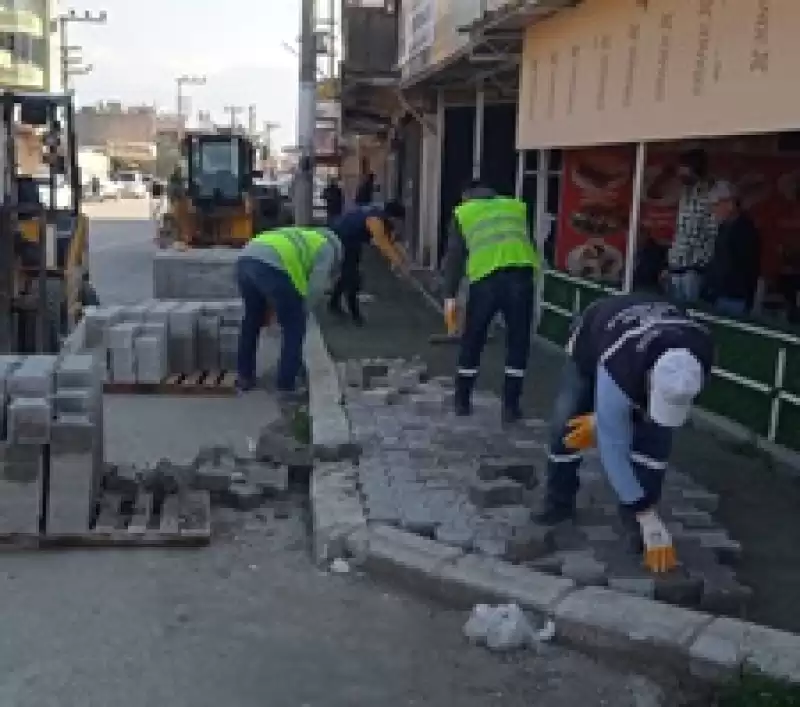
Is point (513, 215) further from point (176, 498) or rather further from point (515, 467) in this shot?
point (176, 498)

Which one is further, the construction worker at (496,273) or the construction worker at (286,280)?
the construction worker at (286,280)

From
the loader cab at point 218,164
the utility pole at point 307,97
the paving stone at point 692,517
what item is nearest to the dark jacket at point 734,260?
the paving stone at point 692,517

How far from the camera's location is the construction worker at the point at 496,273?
7.09 metres

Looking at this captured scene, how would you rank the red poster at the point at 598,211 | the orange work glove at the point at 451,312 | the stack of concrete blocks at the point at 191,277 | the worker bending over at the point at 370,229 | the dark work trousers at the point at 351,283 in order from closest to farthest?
1. the orange work glove at the point at 451,312
2. the worker bending over at the point at 370,229
3. the red poster at the point at 598,211
4. the dark work trousers at the point at 351,283
5. the stack of concrete blocks at the point at 191,277

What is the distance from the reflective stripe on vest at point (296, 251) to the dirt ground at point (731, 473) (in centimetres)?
163

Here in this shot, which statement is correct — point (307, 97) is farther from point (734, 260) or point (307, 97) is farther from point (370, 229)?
point (734, 260)

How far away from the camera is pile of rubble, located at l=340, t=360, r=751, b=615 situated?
4668 mm

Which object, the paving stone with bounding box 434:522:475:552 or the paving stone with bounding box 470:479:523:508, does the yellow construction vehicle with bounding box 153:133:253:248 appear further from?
the paving stone with bounding box 434:522:475:552

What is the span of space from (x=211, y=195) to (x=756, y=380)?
1596cm

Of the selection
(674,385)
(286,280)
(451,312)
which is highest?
(674,385)

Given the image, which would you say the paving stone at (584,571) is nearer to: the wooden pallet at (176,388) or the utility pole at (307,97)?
the wooden pallet at (176,388)

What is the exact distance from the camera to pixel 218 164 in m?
22.3

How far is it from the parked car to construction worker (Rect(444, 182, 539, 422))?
187ft

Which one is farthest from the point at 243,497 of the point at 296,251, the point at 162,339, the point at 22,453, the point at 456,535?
the point at 162,339
